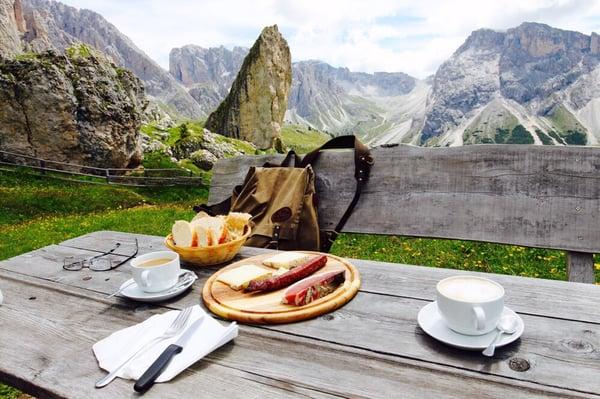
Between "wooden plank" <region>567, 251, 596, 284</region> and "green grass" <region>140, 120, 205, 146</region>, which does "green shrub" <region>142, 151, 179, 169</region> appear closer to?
"green grass" <region>140, 120, 205, 146</region>

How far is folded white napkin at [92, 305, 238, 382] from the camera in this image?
5.20ft

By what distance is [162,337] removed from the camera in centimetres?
176

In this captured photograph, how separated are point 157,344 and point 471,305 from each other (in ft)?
3.98

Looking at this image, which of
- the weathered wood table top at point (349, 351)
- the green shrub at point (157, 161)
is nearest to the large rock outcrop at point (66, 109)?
the green shrub at point (157, 161)

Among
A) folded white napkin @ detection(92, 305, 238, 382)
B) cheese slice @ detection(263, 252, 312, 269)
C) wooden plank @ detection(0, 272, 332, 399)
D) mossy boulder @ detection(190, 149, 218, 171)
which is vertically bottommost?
mossy boulder @ detection(190, 149, 218, 171)

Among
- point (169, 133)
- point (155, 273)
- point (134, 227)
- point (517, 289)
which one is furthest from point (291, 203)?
point (169, 133)

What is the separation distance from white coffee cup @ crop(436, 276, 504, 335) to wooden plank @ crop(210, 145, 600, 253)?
187cm

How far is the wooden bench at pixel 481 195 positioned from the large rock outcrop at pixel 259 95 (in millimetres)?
51224

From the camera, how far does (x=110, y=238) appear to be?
359 cm

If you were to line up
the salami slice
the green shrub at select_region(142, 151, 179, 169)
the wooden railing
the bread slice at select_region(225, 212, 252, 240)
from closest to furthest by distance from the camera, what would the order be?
the salami slice
the bread slice at select_region(225, 212, 252, 240)
the wooden railing
the green shrub at select_region(142, 151, 179, 169)

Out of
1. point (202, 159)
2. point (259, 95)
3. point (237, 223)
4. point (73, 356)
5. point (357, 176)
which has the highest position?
point (259, 95)

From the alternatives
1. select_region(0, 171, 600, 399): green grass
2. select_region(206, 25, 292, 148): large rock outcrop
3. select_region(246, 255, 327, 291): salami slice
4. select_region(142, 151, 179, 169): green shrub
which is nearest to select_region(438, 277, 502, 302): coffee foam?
select_region(246, 255, 327, 291): salami slice

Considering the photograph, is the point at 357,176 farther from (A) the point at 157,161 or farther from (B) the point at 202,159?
(B) the point at 202,159

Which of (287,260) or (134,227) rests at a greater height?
(287,260)
